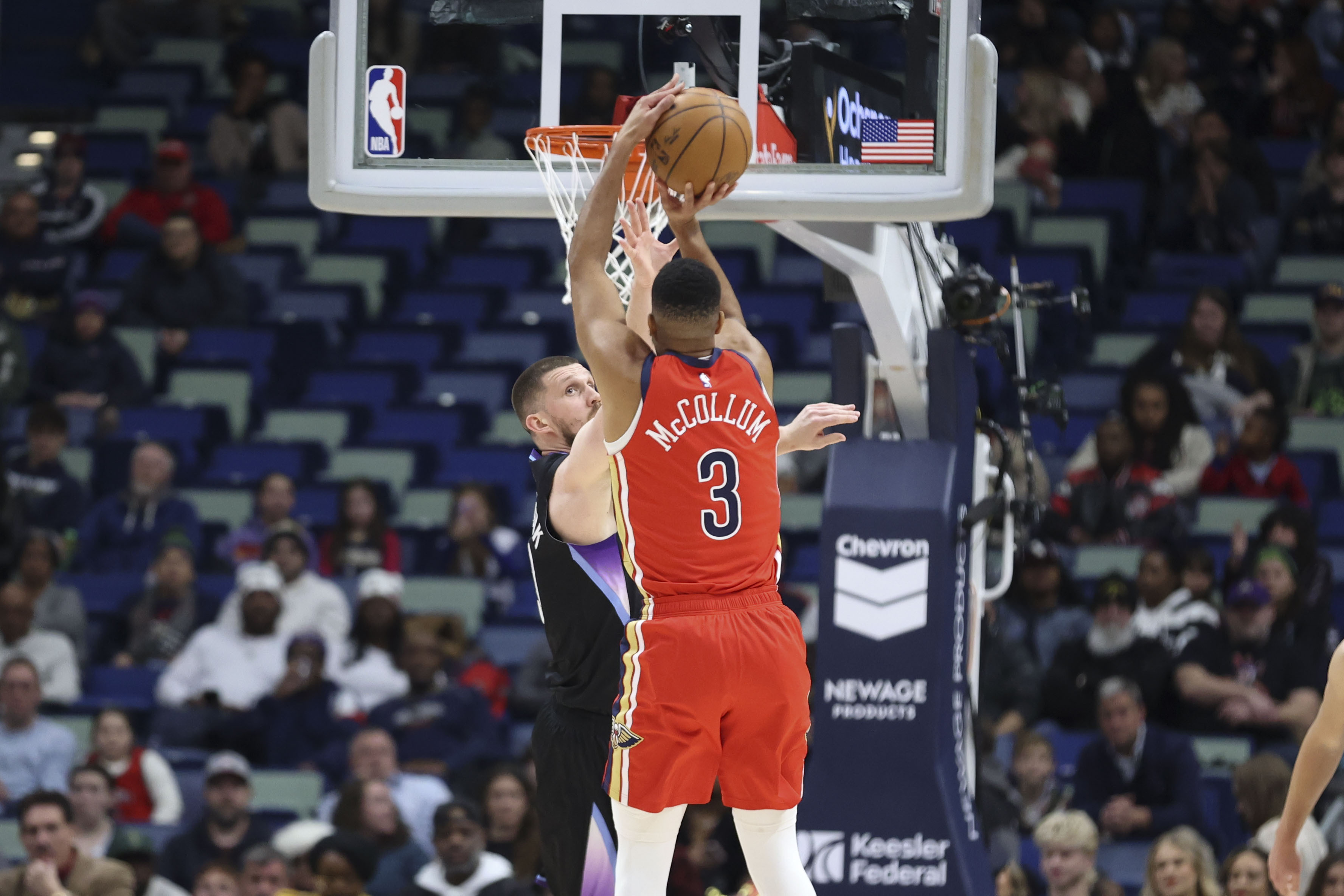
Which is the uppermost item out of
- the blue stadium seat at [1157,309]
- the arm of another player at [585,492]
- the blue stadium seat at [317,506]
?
the arm of another player at [585,492]

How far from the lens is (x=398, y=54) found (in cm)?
654

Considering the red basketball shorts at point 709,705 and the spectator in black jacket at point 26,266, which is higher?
the red basketball shorts at point 709,705

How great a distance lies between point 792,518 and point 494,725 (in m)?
2.17

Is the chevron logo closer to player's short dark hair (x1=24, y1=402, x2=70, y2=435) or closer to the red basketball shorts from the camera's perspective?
the red basketball shorts

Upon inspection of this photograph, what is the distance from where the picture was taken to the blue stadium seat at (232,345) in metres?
13.4

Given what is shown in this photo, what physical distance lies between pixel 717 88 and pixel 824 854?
10.6ft

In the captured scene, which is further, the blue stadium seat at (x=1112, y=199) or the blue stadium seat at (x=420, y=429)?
the blue stadium seat at (x=1112, y=199)

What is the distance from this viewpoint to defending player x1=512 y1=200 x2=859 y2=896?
5.84m

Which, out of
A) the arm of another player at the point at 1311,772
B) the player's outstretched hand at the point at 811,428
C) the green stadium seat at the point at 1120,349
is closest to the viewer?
the arm of another player at the point at 1311,772

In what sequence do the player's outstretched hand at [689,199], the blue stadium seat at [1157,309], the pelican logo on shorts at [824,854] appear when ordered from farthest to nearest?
the blue stadium seat at [1157,309]
the pelican logo on shorts at [824,854]
the player's outstretched hand at [689,199]

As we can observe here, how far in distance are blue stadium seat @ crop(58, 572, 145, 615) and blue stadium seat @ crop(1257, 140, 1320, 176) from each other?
25.7 ft

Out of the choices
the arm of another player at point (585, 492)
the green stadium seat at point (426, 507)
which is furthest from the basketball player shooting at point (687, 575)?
the green stadium seat at point (426, 507)

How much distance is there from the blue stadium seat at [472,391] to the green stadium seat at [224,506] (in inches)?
54.6

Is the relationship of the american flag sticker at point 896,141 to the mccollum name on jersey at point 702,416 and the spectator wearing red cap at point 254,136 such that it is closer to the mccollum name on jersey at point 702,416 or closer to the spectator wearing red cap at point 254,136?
the mccollum name on jersey at point 702,416
